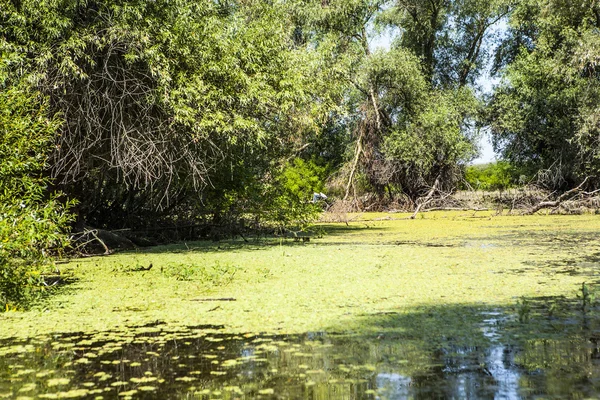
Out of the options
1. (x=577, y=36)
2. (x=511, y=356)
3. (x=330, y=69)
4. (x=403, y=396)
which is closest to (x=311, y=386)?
(x=403, y=396)

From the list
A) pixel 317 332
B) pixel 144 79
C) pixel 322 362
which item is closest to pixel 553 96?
pixel 144 79

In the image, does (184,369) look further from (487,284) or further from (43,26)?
(43,26)

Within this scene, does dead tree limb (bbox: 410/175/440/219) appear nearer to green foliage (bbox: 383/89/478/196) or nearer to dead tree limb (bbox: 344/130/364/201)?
green foliage (bbox: 383/89/478/196)

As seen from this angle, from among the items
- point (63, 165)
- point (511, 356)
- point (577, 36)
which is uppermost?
point (577, 36)

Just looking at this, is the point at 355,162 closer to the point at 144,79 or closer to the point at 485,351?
the point at 144,79

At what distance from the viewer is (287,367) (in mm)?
3607

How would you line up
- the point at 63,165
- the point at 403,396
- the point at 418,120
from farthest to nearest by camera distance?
the point at 418,120, the point at 63,165, the point at 403,396

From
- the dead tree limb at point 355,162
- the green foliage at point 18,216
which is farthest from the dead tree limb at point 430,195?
the green foliage at point 18,216

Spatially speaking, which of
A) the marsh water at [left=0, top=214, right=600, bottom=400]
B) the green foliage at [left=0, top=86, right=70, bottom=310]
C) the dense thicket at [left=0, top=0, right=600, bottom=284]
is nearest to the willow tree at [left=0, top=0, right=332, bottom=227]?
the dense thicket at [left=0, top=0, right=600, bottom=284]

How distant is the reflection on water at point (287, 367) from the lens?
124 inches

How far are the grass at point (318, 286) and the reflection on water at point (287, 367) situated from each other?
452 mm

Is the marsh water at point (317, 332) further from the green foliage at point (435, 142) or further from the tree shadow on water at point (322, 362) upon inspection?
the green foliage at point (435, 142)

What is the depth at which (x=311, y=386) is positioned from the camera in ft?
10.6

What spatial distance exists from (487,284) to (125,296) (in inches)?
133
